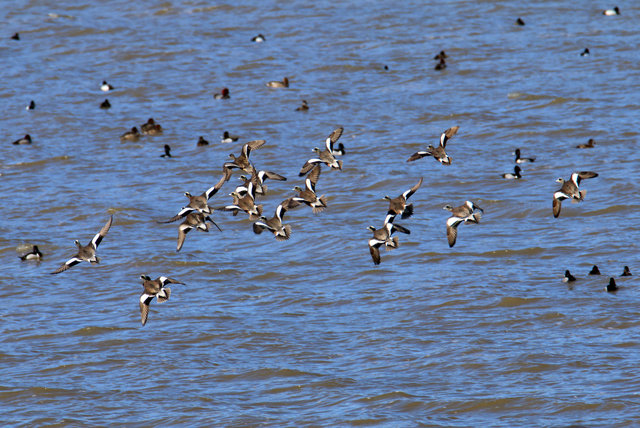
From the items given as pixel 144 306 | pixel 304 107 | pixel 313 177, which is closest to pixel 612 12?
pixel 304 107

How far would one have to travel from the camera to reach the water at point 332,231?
1984 centimetres

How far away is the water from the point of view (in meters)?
19.8

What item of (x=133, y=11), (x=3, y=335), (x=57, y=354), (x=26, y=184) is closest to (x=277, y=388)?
(x=57, y=354)

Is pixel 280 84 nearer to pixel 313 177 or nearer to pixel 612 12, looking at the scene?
pixel 612 12

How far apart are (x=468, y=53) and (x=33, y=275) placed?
24149mm

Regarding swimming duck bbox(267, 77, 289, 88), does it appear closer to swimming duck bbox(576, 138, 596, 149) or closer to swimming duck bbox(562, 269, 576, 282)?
swimming duck bbox(576, 138, 596, 149)

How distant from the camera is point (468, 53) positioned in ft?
146

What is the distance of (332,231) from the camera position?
28.1m

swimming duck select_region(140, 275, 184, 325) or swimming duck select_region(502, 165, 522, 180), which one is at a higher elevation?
swimming duck select_region(502, 165, 522, 180)

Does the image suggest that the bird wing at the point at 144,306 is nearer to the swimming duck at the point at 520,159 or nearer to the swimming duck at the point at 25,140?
the swimming duck at the point at 520,159

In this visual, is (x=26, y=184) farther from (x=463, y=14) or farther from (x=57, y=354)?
(x=463, y=14)

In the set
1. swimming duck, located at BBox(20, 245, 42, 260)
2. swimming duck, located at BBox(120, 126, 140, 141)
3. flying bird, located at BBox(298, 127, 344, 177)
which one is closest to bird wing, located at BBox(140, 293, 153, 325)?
flying bird, located at BBox(298, 127, 344, 177)

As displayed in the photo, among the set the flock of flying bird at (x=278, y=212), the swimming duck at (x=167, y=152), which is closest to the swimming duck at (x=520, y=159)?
the flock of flying bird at (x=278, y=212)

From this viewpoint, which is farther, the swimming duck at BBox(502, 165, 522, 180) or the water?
the swimming duck at BBox(502, 165, 522, 180)
